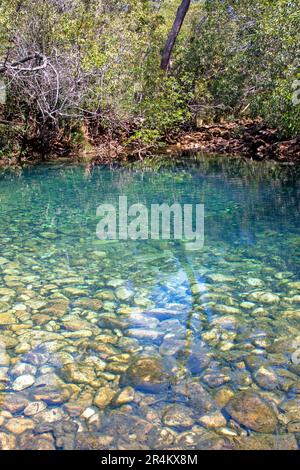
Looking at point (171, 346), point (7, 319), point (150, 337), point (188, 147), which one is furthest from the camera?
point (188, 147)

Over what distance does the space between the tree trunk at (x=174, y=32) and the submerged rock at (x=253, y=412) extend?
1641 cm

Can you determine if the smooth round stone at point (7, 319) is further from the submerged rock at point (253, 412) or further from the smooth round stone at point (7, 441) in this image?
the submerged rock at point (253, 412)

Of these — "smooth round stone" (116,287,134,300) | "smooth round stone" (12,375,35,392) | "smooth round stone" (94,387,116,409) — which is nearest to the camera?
"smooth round stone" (94,387,116,409)

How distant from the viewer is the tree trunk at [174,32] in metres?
17.0

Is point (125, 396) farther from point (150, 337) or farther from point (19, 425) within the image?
point (150, 337)

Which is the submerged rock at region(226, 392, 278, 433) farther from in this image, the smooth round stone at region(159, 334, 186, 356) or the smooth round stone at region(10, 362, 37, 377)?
the smooth round stone at region(10, 362, 37, 377)

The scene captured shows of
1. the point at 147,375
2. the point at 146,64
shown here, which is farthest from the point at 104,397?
the point at 146,64

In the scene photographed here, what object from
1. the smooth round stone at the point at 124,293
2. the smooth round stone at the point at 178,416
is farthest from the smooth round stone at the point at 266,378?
the smooth round stone at the point at 124,293

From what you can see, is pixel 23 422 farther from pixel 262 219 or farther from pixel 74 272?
pixel 262 219

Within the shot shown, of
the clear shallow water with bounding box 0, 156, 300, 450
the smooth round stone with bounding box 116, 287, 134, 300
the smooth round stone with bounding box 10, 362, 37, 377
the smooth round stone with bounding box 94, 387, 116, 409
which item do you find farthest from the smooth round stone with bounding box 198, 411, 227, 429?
the smooth round stone with bounding box 116, 287, 134, 300

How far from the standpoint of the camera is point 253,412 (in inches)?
106

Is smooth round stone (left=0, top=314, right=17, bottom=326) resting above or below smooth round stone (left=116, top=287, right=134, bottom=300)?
below

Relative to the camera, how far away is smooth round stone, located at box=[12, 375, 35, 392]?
296cm

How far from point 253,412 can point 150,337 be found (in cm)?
113
